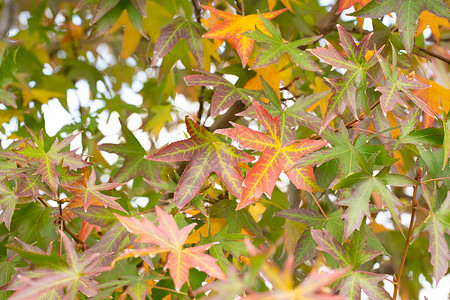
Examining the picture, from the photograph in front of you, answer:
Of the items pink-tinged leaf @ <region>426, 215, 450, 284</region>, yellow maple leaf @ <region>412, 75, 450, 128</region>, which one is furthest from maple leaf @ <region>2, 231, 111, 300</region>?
yellow maple leaf @ <region>412, 75, 450, 128</region>

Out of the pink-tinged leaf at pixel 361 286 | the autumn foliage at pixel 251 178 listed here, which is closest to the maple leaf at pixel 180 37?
the autumn foliage at pixel 251 178

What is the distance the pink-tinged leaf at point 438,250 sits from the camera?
2.30 ft

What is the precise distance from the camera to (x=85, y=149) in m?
1.64

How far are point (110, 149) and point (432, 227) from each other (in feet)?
2.27

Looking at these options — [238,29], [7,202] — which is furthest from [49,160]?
[238,29]

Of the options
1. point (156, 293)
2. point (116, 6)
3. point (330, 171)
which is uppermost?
point (116, 6)

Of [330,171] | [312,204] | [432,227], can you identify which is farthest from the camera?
[312,204]

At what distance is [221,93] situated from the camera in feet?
3.00

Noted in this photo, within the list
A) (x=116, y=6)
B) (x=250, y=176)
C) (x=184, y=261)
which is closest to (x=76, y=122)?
(x=116, y=6)

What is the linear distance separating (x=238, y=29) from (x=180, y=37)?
5.6 inches

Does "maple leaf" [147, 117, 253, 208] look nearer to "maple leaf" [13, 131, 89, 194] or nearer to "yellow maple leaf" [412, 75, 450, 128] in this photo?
"maple leaf" [13, 131, 89, 194]

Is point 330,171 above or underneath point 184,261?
underneath

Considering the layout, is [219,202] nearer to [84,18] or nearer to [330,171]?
[330,171]

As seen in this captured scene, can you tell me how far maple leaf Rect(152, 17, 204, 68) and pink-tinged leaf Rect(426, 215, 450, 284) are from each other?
59 centimetres
